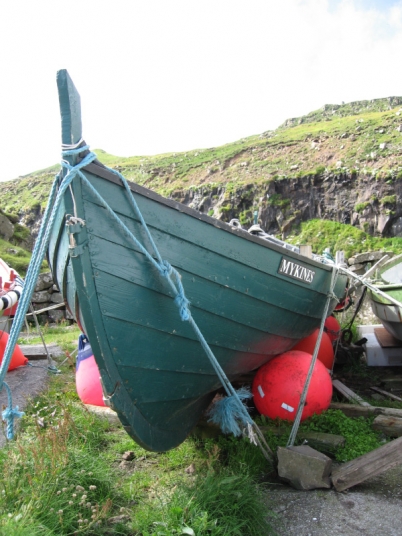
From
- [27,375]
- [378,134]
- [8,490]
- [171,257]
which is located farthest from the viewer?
[378,134]

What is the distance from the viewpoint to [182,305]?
2.69 meters

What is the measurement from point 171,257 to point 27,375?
4028 millimetres

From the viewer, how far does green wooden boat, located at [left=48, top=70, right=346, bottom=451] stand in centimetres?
252

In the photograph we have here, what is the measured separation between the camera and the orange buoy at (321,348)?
5090 mm

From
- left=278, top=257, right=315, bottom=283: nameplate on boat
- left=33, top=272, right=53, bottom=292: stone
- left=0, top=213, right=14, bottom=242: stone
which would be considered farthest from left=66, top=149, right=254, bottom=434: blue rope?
left=0, top=213, right=14, bottom=242: stone

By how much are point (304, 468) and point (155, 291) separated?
1.58 meters

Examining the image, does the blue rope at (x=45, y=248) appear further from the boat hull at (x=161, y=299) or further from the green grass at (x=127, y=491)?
the green grass at (x=127, y=491)

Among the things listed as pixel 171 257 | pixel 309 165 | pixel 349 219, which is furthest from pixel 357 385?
pixel 309 165

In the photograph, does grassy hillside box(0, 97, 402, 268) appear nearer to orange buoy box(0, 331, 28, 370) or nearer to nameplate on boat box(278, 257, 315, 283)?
orange buoy box(0, 331, 28, 370)

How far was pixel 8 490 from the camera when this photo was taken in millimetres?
2428

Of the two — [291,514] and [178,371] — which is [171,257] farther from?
[291,514]

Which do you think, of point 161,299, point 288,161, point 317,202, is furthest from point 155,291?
point 288,161

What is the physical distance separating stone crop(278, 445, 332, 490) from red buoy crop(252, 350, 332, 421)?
0.65m

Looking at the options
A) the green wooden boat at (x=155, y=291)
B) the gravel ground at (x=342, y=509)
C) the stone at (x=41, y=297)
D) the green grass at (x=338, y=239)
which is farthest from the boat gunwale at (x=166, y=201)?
the green grass at (x=338, y=239)
